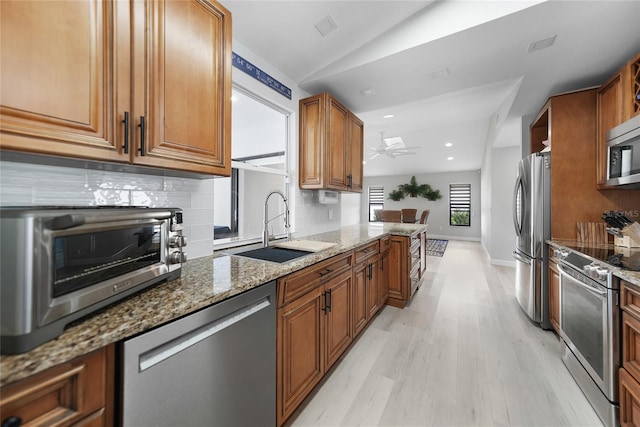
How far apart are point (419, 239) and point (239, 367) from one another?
10.1 ft

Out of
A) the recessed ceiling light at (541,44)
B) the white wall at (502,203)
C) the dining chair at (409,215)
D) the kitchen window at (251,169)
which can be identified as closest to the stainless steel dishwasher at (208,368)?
the kitchen window at (251,169)

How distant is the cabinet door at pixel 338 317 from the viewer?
169 centimetres

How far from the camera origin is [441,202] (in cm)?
948

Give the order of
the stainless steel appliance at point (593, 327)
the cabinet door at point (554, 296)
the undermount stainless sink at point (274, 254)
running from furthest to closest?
1. the cabinet door at point (554, 296)
2. the undermount stainless sink at point (274, 254)
3. the stainless steel appliance at point (593, 327)

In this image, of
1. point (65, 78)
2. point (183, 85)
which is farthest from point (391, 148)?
point (65, 78)

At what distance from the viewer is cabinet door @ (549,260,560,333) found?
2.20m

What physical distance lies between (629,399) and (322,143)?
8.63 feet

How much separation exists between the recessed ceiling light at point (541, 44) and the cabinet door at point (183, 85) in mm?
2190

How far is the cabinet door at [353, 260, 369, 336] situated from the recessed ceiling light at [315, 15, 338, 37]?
6.33ft

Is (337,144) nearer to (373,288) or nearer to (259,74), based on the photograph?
(259,74)

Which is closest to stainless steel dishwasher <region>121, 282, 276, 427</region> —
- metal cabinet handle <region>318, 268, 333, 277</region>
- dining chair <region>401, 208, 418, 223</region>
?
metal cabinet handle <region>318, 268, 333, 277</region>

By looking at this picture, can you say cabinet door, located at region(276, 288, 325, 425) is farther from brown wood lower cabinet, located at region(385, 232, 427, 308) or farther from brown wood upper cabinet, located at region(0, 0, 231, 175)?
brown wood lower cabinet, located at region(385, 232, 427, 308)

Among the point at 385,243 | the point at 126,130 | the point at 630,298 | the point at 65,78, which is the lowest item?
the point at 630,298

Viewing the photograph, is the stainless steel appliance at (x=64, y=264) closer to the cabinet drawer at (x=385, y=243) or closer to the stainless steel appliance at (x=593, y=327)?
the cabinet drawer at (x=385, y=243)
